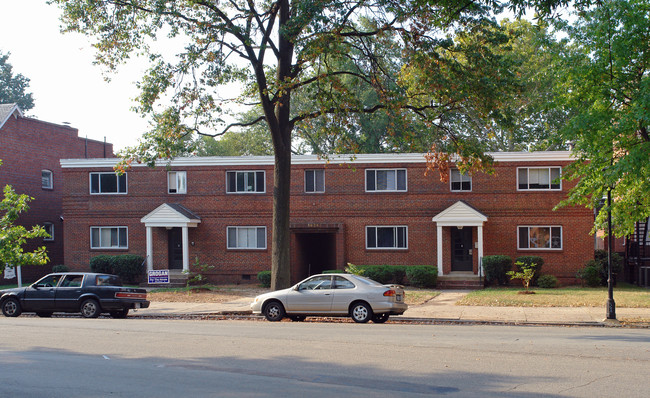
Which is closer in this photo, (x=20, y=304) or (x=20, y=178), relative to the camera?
(x=20, y=304)

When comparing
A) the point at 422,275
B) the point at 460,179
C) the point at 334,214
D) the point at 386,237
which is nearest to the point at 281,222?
the point at 422,275

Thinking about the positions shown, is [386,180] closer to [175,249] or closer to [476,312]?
[175,249]

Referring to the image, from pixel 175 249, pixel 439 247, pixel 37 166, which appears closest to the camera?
pixel 439 247

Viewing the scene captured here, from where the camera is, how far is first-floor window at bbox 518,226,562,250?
29.6m

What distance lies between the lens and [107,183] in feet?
108

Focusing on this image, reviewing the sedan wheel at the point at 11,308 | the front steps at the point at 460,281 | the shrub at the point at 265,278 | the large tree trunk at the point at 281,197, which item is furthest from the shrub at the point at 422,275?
the sedan wheel at the point at 11,308

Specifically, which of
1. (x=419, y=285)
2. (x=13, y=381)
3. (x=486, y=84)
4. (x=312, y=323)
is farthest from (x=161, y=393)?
(x=419, y=285)

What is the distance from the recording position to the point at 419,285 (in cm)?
2881

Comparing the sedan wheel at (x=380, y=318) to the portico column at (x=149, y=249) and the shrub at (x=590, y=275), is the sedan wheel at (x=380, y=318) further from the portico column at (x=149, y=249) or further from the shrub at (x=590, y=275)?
the portico column at (x=149, y=249)

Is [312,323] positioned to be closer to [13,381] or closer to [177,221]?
[13,381]

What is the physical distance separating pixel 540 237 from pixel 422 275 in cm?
608

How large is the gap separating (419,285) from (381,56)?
1189 centimetres

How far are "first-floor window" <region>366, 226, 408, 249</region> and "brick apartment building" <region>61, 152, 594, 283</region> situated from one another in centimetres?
5

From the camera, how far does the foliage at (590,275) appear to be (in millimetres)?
28234
